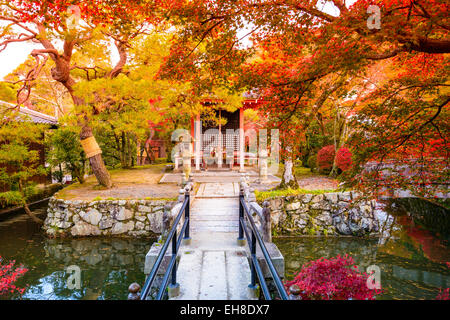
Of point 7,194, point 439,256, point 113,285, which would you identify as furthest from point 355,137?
point 7,194

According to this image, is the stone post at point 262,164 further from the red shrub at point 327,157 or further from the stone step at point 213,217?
the stone step at point 213,217

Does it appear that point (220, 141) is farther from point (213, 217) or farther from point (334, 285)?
point (334, 285)

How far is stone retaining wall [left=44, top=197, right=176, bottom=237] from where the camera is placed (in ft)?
31.9

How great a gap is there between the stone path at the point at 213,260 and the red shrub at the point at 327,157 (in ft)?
28.9

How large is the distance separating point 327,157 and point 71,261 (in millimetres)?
13085

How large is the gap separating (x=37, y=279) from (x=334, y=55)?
26.3 feet

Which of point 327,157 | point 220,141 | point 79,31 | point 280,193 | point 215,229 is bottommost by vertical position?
point 215,229

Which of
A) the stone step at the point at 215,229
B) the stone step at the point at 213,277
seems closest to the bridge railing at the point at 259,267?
the stone step at the point at 213,277

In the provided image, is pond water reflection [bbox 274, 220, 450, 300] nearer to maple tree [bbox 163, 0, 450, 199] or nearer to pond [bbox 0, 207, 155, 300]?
maple tree [bbox 163, 0, 450, 199]

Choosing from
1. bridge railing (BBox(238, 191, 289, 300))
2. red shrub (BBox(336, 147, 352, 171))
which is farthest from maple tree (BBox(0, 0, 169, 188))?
red shrub (BBox(336, 147, 352, 171))

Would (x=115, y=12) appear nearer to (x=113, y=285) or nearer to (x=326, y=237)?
(x=113, y=285)

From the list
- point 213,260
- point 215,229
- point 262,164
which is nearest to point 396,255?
point 215,229

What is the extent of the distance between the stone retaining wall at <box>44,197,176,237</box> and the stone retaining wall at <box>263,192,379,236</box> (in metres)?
4.26

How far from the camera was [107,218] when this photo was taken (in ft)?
32.3
